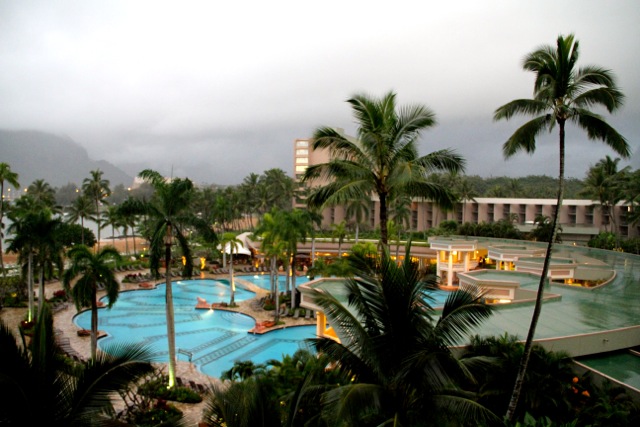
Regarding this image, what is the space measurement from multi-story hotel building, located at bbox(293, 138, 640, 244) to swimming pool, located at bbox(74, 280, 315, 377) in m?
19.0

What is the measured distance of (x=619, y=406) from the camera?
8.09m

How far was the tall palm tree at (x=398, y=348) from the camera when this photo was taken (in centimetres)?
652

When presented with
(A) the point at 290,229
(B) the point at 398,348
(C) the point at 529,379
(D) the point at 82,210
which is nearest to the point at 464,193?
(A) the point at 290,229

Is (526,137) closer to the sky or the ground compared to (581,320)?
closer to the sky

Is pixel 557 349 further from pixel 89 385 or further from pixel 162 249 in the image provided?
pixel 162 249

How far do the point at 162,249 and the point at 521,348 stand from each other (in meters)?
13.3

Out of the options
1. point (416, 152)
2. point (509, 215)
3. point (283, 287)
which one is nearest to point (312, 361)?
point (416, 152)

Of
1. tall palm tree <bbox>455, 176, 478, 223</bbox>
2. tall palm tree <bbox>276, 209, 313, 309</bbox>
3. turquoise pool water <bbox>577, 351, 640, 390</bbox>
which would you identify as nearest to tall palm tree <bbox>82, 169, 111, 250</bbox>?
tall palm tree <bbox>276, 209, 313, 309</bbox>

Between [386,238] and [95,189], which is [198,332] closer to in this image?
[386,238]

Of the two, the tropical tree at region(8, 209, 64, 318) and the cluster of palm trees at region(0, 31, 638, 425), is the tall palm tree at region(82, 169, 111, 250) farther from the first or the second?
the cluster of palm trees at region(0, 31, 638, 425)

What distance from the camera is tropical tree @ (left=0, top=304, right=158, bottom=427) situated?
217 inches

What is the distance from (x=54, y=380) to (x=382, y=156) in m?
8.32

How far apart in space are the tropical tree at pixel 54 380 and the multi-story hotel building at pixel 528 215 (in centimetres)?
3978

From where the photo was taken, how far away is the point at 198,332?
27.4 m
